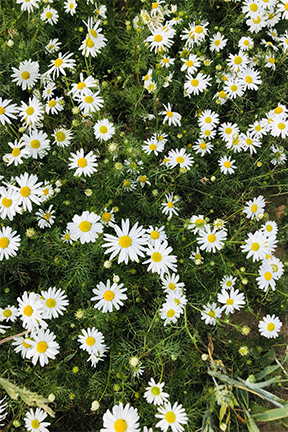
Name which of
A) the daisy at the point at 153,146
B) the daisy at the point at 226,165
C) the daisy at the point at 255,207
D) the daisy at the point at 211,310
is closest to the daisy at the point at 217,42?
the daisy at the point at 226,165

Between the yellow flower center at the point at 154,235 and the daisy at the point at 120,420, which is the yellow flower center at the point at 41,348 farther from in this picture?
the yellow flower center at the point at 154,235

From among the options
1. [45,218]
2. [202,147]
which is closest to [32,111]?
[45,218]

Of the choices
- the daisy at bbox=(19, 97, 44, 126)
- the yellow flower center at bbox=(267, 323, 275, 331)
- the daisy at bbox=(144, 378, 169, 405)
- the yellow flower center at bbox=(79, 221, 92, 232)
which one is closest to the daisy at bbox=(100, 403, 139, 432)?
the daisy at bbox=(144, 378, 169, 405)

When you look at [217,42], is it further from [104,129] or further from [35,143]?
[35,143]

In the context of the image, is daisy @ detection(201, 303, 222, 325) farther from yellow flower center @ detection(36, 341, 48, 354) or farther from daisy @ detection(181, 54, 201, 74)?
daisy @ detection(181, 54, 201, 74)

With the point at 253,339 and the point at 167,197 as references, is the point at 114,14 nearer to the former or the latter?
the point at 167,197

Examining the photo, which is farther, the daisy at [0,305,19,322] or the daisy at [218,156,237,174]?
the daisy at [218,156,237,174]

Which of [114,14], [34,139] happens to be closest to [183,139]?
[34,139]
